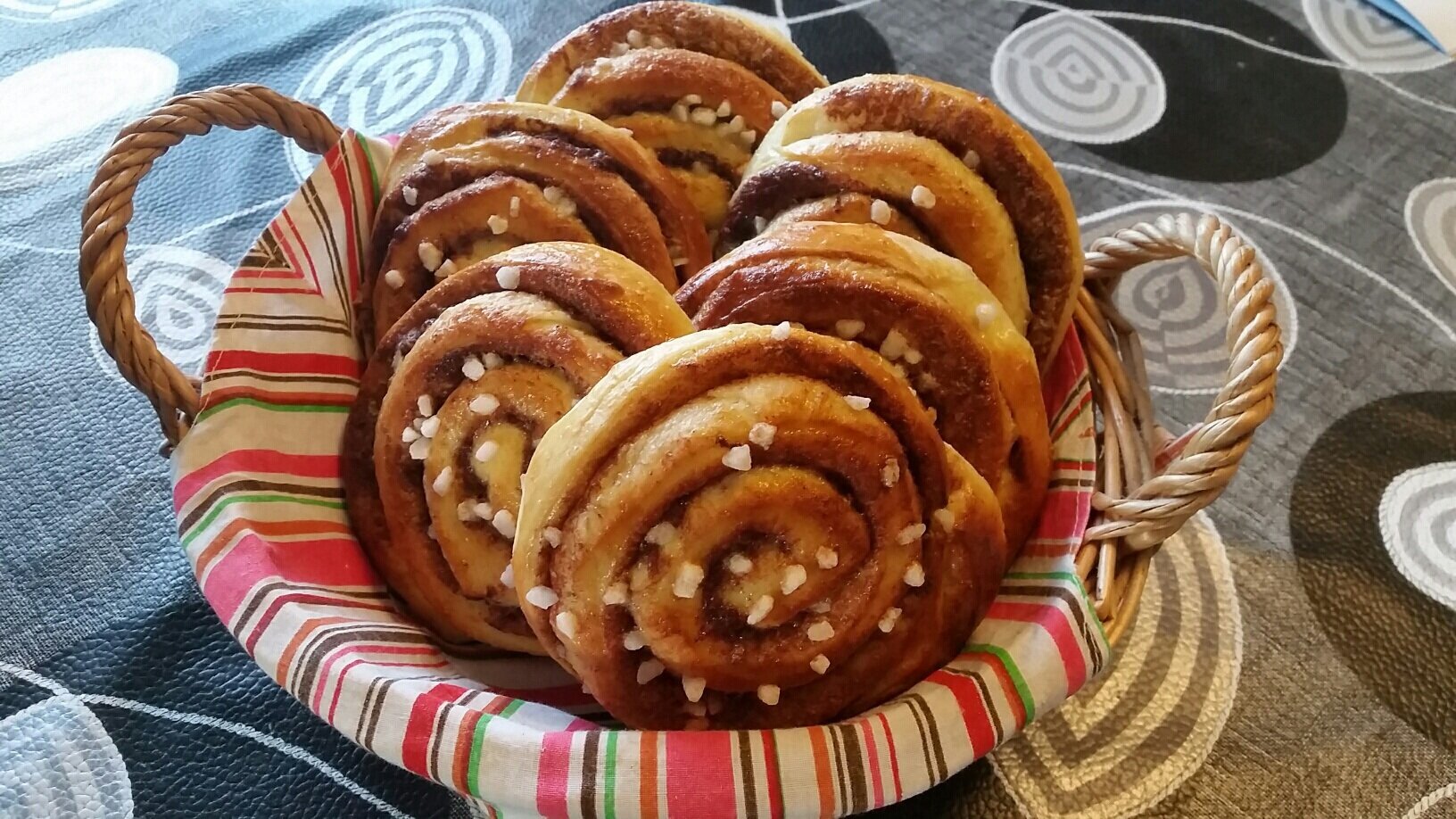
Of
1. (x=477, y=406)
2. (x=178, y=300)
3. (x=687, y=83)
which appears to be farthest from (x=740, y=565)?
(x=178, y=300)

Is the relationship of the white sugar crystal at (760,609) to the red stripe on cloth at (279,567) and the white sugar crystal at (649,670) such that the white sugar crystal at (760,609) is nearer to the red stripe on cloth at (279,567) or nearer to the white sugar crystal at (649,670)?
the white sugar crystal at (649,670)

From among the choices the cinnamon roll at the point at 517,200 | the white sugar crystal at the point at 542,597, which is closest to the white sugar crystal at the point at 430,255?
the cinnamon roll at the point at 517,200

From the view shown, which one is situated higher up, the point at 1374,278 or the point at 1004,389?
the point at 1004,389

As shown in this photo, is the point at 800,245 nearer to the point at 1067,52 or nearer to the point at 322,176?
the point at 322,176

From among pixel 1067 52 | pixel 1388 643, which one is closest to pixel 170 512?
pixel 1388 643

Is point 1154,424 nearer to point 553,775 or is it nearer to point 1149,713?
point 1149,713
